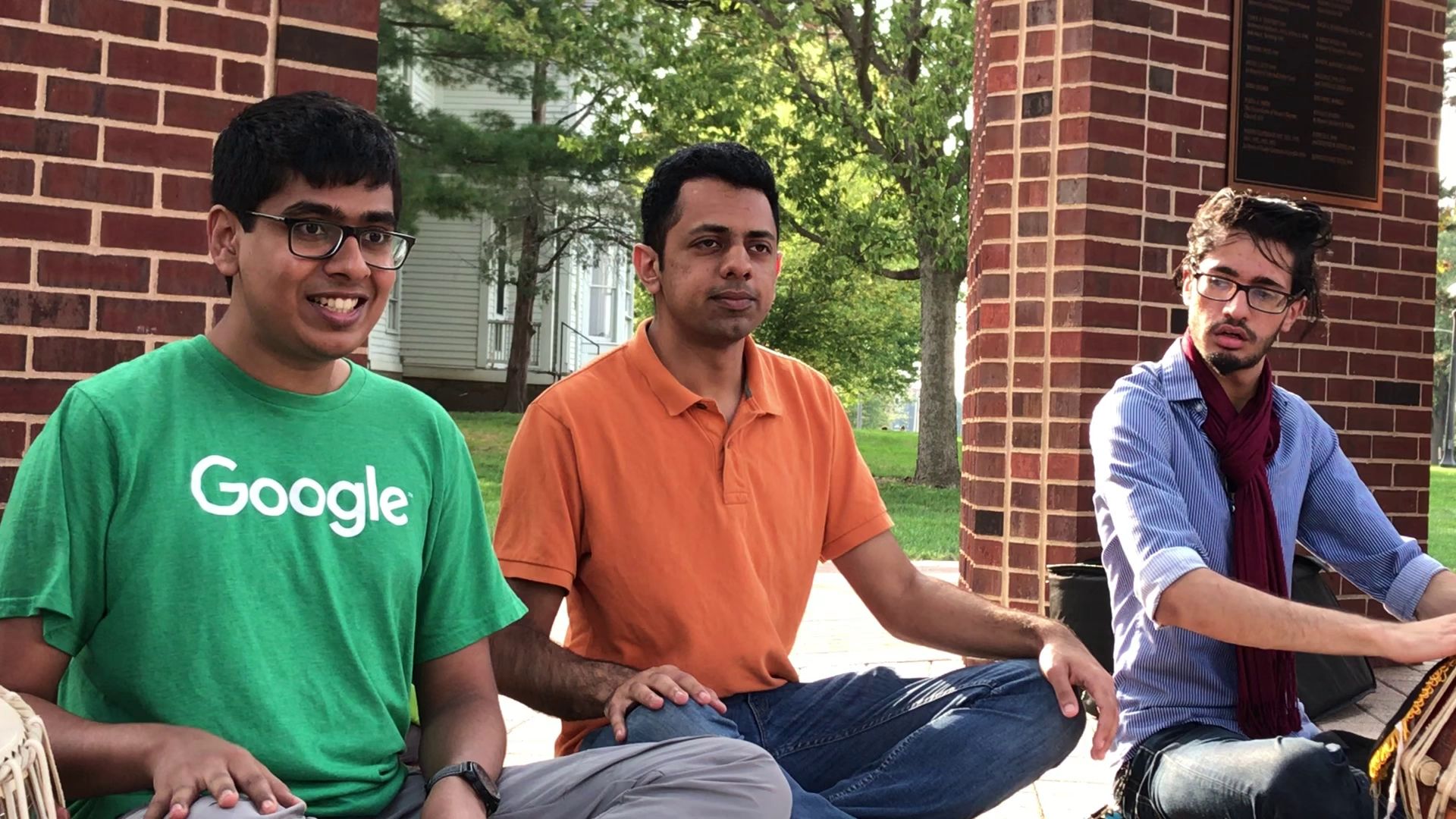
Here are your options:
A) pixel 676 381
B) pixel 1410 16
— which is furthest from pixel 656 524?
pixel 1410 16

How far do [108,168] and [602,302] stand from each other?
71.8 feet

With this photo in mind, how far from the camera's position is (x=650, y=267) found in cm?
303

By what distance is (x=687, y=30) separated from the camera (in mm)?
17344

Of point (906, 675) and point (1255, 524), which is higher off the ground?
point (1255, 524)

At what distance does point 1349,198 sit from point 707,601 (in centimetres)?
399

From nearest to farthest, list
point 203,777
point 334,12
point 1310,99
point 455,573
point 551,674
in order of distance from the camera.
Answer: point 203,777 < point 455,573 < point 551,674 < point 334,12 < point 1310,99

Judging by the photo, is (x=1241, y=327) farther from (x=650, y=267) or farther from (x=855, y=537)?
(x=650, y=267)

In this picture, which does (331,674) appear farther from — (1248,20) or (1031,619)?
(1248,20)

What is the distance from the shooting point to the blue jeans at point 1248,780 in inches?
98.8

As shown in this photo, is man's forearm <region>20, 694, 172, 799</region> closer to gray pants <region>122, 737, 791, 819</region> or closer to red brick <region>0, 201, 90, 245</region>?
gray pants <region>122, 737, 791, 819</region>

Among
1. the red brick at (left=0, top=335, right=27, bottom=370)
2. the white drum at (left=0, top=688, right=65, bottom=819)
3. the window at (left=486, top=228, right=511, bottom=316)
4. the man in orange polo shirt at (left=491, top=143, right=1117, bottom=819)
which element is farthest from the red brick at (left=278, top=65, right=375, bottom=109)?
the window at (left=486, top=228, right=511, bottom=316)

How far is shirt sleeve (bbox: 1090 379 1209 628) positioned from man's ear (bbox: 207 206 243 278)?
1757 millimetres

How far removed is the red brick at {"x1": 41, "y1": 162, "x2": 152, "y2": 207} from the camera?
329 cm

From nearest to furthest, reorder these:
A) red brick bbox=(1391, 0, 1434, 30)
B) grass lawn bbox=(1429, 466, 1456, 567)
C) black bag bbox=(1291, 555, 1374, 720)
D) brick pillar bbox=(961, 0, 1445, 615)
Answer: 1. black bag bbox=(1291, 555, 1374, 720)
2. brick pillar bbox=(961, 0, 1445, 615)
3. red brick bbox=(1391, 0, 1434, 30)
4. grass lawn bbox=(1429, 466, 1456, 567)
